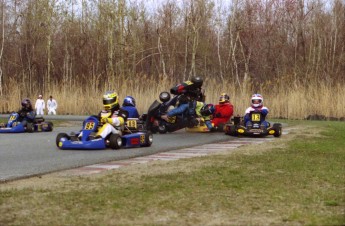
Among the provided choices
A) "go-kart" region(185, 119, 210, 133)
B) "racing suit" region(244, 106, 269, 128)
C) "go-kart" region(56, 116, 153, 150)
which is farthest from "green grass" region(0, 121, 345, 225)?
"go-kart" region(185, 119, 210, 133)

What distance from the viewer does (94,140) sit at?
12945 mm

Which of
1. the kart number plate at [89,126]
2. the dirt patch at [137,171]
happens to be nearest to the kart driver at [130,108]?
the kart number plate at [89,126]

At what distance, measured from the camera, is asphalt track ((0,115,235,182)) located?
953cm

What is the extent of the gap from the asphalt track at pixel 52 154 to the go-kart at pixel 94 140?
0.74 feet

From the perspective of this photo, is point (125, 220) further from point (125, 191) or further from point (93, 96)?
point (93, 96)

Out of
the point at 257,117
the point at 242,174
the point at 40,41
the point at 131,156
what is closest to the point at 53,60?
the point at 40,41

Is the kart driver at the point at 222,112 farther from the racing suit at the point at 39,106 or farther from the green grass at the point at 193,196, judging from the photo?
the racing suit at the point at 39,106

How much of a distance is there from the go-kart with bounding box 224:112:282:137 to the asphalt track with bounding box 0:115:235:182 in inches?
12.9

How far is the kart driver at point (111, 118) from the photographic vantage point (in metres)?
13.3

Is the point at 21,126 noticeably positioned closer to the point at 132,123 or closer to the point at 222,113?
the point at 132,123

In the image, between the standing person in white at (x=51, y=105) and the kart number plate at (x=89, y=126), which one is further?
the standing person in white at (x=51, y=105)

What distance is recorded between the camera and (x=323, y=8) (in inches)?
1754

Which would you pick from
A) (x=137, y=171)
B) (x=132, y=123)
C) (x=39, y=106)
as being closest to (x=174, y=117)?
(x=132, y=123)

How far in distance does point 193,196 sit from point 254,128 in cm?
998
